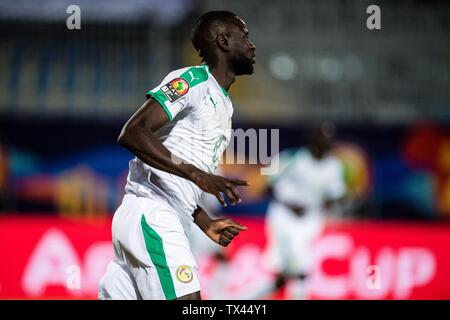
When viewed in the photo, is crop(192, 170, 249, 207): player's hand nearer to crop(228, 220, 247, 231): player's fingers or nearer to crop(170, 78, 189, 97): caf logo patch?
crop(228, 220, 247, 231): player's fingers

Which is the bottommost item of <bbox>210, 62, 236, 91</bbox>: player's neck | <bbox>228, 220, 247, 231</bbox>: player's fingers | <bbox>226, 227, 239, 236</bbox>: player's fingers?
<bbox>226, 227, 239, 236</bbox>: player's fingers

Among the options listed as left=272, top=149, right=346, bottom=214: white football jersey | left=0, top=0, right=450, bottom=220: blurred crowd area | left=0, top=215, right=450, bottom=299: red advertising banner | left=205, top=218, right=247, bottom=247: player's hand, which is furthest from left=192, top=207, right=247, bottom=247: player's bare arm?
left=0, top=0, right=450, bottom=220: blurred crowd area

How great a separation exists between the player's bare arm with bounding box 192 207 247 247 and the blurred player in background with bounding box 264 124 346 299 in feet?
19.7

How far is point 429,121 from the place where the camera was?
14.2 m

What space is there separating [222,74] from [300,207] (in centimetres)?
631

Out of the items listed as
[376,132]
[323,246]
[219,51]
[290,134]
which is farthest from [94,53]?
[219,51]

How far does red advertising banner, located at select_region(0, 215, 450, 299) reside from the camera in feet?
34.8

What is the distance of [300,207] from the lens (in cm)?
1112

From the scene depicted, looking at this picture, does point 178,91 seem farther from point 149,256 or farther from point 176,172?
point 149,256

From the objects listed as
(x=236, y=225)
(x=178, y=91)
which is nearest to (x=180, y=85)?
(x=178, y=91)

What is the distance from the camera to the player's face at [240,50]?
4.98 metres

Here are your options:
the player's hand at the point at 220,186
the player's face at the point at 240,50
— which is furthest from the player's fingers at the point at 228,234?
the player's face at the point at 240,50
